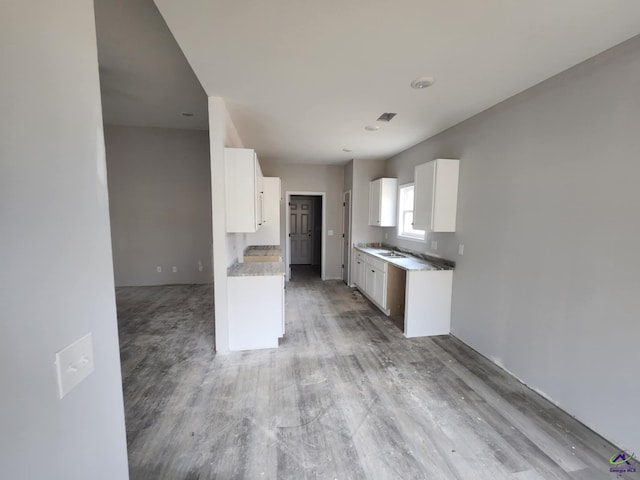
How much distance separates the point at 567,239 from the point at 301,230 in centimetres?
654

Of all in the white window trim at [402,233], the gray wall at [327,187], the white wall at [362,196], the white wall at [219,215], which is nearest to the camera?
the white wall at [219,215]

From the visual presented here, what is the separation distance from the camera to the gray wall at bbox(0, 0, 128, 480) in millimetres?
521

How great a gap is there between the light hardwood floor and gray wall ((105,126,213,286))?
2.30m

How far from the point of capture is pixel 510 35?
170cm

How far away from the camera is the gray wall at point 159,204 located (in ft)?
17.0

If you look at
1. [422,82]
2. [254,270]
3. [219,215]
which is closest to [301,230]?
[254,270]

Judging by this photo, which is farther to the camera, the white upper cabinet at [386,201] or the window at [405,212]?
the white upper cabinet at [386,201]

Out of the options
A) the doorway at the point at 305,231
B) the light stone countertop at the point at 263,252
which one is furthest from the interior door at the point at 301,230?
the light stone countertop at the point at 263,252

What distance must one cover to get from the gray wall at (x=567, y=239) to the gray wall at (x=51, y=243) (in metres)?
2.79

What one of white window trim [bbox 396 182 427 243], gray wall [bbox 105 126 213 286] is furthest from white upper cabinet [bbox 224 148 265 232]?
gray wall [bbox 105 126 213 286]

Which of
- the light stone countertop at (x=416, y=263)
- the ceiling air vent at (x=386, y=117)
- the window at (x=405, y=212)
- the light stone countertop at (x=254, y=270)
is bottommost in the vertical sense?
the light stone countertop at (x=254, y=270)

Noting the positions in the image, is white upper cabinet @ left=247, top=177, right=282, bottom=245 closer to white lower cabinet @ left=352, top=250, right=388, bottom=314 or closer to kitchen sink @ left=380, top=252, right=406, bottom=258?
white lower cabinet @ left=352, top=250, right=388, bottom=314

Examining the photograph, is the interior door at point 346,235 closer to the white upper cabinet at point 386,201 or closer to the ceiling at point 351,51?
the white upper cabinet at point 386,201

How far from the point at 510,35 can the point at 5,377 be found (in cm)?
263
